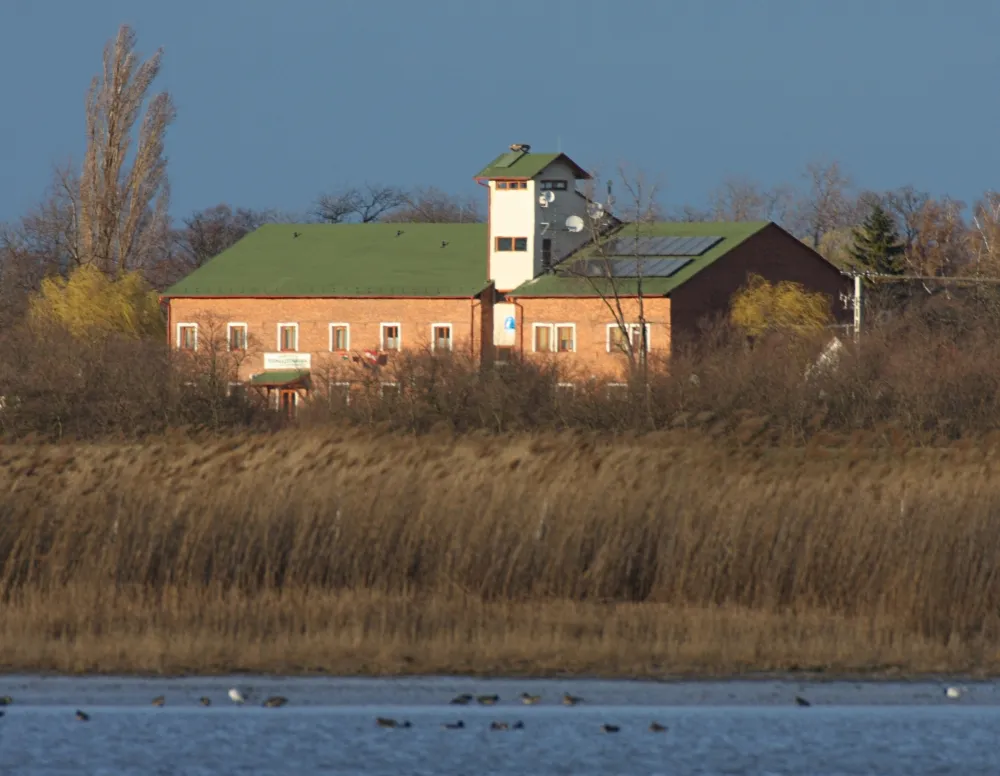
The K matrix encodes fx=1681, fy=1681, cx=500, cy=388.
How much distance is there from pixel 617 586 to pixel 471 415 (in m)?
23.4

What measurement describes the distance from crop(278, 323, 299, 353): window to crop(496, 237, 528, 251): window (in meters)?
10.4

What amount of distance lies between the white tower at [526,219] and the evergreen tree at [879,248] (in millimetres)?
24962

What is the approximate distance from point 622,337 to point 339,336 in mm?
14084

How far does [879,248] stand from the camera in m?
98.0

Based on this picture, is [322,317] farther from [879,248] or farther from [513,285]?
[879,248]

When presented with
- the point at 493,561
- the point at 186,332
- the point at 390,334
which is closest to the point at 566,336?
the point at 390,334

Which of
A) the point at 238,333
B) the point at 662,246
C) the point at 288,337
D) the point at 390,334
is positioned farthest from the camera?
the point at 238,333

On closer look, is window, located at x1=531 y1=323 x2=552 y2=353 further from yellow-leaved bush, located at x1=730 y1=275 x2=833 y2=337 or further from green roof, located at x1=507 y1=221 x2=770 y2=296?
yellow-leaved bush, located at x1=730 y1=275 x2=833 y2=337

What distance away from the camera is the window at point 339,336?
79.1 meters

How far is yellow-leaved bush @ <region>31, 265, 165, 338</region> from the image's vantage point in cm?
8675

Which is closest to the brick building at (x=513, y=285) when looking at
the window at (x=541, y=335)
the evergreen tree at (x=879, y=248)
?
the window at (x=541, y=335)

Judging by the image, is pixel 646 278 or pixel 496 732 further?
pixel 646 278

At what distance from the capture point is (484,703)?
996 cm

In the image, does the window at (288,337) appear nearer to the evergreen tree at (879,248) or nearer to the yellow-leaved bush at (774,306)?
the yellow-leaved bush at (774,306)
